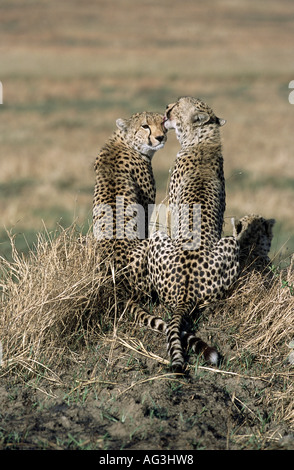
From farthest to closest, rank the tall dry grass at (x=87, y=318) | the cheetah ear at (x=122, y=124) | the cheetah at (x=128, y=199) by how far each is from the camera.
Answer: the cheetah ear at (x=122, y=124) → the cheetah at (x=128, y=199) → the tall dry grass at (x=87, y=318)

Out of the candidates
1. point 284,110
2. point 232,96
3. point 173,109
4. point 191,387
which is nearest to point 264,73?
point 232,96

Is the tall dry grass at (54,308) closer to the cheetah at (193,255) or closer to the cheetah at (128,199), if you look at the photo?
the cheetah at (128,199)

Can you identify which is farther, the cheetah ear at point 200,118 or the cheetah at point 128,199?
the cheetah ear at point 200,118

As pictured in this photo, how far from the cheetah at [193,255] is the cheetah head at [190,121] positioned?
10.0 inches

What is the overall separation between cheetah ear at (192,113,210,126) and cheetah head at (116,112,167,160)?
236 millimetres

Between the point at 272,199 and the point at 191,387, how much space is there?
26.1 feet

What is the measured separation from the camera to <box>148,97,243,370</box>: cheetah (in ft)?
14.2

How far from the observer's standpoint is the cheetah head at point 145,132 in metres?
5.28

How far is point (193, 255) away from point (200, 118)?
125 cm

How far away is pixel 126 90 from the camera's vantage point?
24.6 meters

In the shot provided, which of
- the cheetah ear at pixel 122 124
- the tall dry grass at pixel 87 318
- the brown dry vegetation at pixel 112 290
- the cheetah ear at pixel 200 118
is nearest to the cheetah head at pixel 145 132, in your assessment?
the cheetah ear at pixel 122 124

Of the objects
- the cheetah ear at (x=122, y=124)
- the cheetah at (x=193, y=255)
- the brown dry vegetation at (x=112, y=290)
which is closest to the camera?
the brown dry vegetation at (x=112, y=290)

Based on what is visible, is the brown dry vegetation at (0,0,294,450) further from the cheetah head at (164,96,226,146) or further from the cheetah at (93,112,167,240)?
the cheetah head at (164,96,226,146)

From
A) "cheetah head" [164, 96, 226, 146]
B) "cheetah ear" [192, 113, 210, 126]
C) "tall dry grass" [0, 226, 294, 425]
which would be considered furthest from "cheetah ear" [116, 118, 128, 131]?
"tall dry grass" [0, 226, 294, 425]
